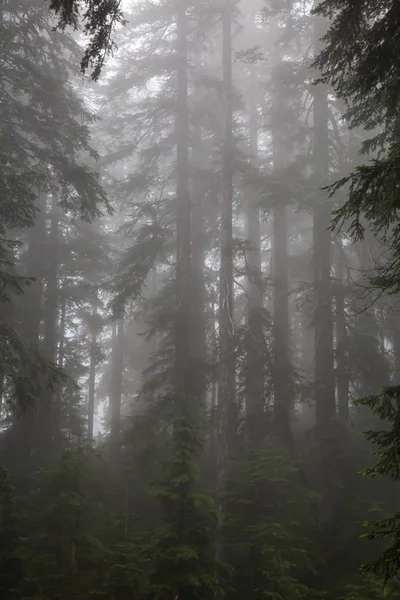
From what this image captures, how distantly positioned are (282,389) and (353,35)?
36.8ft

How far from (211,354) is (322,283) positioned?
4352 millimetres

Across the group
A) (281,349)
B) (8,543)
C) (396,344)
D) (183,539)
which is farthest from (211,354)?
(396,344)

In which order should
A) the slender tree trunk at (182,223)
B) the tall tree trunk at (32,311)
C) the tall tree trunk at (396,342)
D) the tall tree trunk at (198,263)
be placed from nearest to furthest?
the slender tree trunk at (182,223) → the tall tree trunk at (32,311) → the tall tree trunk at (396,342) → the tall tree trunk at (198,263)

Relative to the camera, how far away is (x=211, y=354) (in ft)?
53.8

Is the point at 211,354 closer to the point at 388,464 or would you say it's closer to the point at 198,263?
the point at 198,263

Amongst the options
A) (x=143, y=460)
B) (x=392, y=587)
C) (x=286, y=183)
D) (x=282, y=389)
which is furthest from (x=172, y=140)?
(x=392, y=587)

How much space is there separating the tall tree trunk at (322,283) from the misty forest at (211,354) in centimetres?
7

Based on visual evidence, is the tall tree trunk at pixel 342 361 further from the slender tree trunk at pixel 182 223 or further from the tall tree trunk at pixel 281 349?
the slender tree trunk at pixel 182 223

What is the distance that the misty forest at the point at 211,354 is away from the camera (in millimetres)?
7719

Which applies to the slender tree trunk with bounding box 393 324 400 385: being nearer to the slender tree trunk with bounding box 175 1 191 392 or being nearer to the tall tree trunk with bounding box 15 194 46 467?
the slender tree trunk with bounding box 175 1 191 392

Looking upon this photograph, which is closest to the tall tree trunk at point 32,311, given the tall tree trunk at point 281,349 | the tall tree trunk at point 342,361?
the tall tree trunk at point 281,349

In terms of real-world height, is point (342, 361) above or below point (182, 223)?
below

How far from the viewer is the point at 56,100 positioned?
14625 millimetres

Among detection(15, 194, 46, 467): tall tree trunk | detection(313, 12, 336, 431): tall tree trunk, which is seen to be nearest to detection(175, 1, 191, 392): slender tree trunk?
detection(313, 12, 336, 431): tall tree trunk
